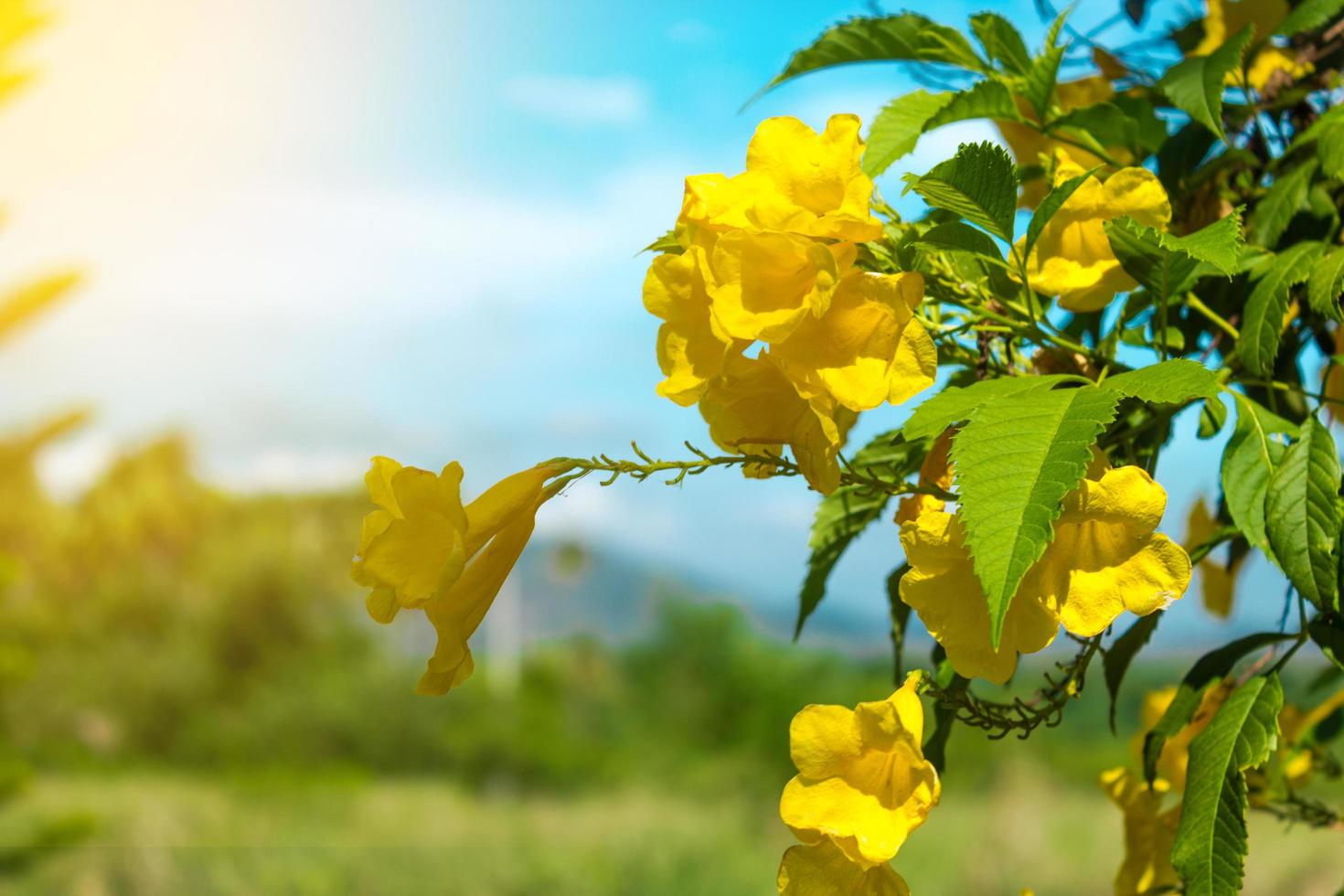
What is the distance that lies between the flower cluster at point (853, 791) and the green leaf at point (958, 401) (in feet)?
0.23

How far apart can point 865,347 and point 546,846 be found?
149 inches

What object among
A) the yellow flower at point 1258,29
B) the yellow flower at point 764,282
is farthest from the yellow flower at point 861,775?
the yellow flower at point 1258,29

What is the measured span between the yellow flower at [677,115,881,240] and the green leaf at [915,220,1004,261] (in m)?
0.02

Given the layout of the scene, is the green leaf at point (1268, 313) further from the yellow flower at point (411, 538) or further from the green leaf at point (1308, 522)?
the yellow flower at point (411, 538)

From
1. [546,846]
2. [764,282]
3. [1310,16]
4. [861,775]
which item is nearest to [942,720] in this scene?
[861,775]

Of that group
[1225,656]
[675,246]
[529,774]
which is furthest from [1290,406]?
[529,774]

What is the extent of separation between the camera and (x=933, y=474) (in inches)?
13.5

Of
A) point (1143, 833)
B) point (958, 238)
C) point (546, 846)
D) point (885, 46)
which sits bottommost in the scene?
point (546, 846)

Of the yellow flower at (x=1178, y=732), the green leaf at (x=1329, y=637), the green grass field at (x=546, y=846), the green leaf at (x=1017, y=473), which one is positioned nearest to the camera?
the green leaf at (x=1017, y=473)

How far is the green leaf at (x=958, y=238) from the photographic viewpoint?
0.31 metres

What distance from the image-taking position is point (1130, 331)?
375 mm

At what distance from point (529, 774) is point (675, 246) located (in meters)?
5.19

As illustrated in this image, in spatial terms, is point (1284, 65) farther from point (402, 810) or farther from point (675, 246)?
point (402, 810)

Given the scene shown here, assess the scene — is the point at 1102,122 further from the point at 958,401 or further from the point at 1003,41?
the point at 958,401
